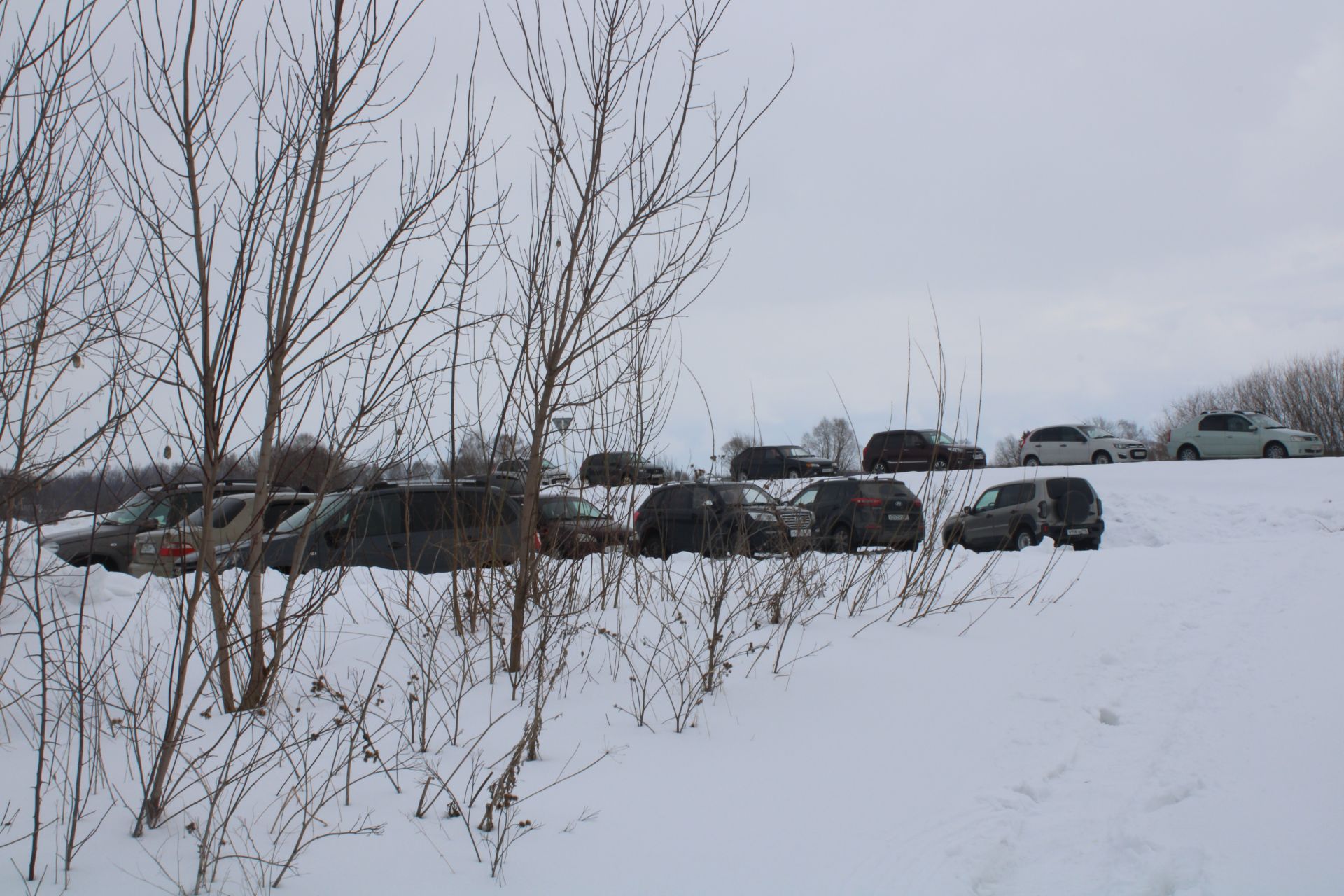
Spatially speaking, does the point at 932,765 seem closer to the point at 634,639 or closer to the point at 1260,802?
the point at 1260,802

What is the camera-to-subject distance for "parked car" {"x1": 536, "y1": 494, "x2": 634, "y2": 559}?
489 centimetres

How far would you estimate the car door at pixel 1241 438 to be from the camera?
923 inches

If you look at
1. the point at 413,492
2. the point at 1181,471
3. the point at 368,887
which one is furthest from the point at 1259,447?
the point at 368,887

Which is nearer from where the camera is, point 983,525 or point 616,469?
point 616,469

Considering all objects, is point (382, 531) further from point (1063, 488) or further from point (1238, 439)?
point (1238, 439)

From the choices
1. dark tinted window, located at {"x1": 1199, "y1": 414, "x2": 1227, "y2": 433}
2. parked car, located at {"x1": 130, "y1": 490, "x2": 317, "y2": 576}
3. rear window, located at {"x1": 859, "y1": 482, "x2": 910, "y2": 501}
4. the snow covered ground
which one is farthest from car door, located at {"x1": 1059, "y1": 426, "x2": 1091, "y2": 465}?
parked car, located at {"x1": 130, "y1": 490, "x2": 317, "y2": 576}

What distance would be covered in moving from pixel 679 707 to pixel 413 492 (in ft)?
17.3

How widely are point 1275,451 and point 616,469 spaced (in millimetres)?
24211

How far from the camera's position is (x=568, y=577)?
509 cm

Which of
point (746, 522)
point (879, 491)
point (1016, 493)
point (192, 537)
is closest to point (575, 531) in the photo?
point (746, 522)

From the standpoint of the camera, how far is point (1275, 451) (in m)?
23.1

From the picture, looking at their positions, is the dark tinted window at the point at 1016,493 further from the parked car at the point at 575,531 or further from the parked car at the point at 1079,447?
the parked car at the point at 575,531

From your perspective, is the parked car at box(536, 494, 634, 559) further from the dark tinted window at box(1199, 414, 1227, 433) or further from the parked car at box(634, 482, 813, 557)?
the dark tinted window at box(1199, 414, 1227, 433)

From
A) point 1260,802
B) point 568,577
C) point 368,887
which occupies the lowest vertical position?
point 1260,802
